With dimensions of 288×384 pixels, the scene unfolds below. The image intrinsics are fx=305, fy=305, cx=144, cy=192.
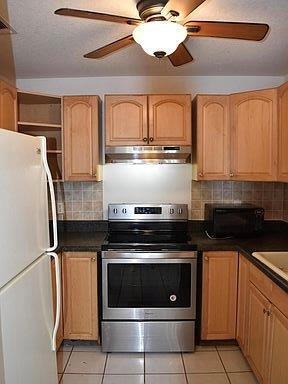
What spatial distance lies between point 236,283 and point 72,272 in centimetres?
128

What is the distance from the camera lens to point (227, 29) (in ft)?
4.75

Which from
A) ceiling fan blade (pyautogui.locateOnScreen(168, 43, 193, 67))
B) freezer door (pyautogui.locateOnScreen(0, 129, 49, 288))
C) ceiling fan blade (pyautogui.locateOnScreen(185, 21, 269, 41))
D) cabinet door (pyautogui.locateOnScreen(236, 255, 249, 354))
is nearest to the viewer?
freezer door (pyautogui.locateOnScreen(0, 129, 49, 288))

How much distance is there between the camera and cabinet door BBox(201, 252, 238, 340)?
236cm

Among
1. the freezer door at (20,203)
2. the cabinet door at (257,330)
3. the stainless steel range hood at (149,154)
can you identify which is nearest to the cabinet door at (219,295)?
the cabinet door at (257,330)

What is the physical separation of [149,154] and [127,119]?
1.16 feet

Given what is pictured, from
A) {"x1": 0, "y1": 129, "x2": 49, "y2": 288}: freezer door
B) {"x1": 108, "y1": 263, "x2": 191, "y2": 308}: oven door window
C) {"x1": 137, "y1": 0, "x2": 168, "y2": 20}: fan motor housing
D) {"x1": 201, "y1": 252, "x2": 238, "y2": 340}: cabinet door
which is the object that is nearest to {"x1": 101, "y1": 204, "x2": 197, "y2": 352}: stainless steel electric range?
{"x1": 108, "y1": 263, "x2": 191, "y2": 308}: oven door window

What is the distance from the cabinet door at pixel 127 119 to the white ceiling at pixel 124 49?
0.93 feet

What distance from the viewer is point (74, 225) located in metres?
2.88

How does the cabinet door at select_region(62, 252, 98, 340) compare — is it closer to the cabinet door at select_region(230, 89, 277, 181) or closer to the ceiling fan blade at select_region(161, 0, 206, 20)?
the cabinet door at select_region(230, 89, 277, 181)

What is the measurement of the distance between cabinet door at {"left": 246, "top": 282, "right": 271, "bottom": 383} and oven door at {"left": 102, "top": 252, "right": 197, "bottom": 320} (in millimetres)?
443

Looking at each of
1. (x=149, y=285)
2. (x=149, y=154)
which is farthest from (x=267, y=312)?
(x=149, y=154)

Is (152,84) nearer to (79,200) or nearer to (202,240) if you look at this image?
(79,200)

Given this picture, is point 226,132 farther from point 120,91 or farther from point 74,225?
point 74,225

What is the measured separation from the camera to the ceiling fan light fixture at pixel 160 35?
1348 mm
